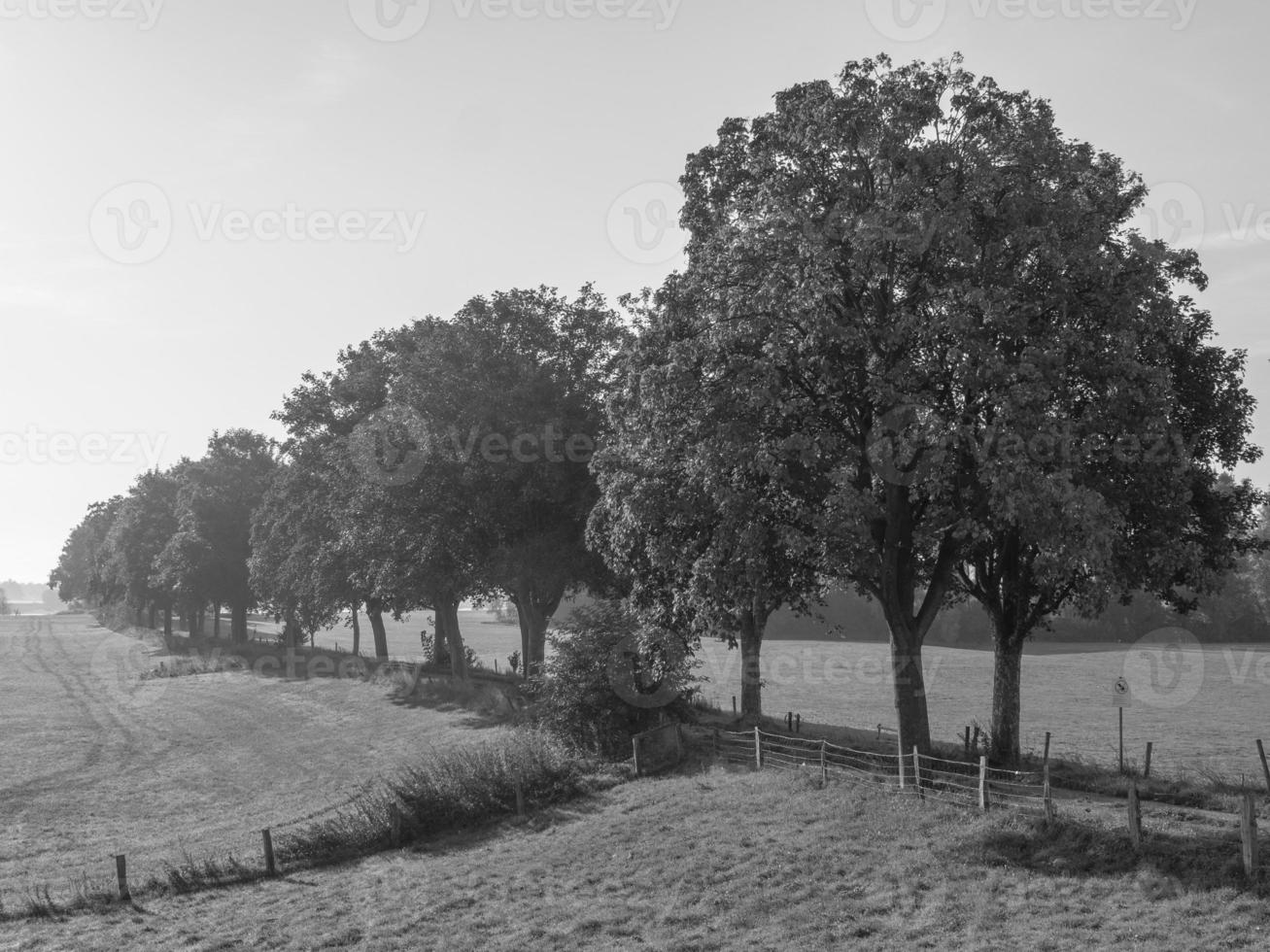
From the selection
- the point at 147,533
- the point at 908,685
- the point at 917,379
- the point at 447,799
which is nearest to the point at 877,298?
the point at 917,379

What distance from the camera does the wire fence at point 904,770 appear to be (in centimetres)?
2227

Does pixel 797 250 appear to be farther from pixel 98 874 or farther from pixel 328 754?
pixel 328 754

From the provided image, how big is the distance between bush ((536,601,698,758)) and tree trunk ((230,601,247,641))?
66.7 metres

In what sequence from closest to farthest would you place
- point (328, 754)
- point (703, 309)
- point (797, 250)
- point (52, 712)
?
point (797, 250), point (703, 309), point (328, 754), point (52, 712)

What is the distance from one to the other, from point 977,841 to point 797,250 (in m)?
13.9

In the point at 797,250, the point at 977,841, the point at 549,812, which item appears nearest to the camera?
the point at 977,841

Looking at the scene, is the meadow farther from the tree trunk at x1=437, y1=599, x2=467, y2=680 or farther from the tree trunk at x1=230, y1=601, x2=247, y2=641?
the tree trunk at x1=230, y1=601, x2=247, y2=641

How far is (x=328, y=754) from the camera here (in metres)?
42.5

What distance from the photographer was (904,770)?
2498 cm

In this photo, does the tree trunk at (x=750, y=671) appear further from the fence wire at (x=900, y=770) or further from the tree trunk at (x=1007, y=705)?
the tree trunk at (x=1007, y=705)

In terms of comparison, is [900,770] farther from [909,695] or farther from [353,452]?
[353,452]

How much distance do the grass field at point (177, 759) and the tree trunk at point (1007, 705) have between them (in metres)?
20.9

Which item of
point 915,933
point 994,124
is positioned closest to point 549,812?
point 915,933

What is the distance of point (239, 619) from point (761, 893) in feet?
284
